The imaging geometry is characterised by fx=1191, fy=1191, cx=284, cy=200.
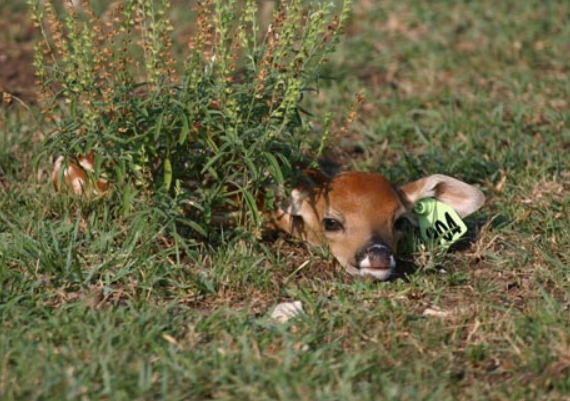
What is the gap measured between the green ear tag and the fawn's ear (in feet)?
0.12

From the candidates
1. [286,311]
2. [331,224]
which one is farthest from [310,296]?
[331,224]

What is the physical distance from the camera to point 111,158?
5375 mm

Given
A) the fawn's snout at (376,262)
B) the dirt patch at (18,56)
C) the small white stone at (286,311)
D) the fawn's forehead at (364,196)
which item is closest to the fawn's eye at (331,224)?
the fawn's forehead at (364,196)

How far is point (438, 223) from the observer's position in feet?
19.4

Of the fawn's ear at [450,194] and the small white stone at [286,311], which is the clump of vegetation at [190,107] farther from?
the fawn's ear at [450,194]

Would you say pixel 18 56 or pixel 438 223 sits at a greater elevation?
pixel 18 56

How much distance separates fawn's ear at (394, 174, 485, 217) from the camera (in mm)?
5930

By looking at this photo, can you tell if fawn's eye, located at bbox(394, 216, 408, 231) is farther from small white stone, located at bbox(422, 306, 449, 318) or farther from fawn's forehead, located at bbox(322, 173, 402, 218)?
small white stone, located at bbox(422, 306, 449, 318)

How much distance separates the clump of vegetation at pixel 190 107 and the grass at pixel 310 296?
26cm

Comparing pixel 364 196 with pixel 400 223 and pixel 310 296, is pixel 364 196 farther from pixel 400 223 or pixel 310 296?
pixel 310 296

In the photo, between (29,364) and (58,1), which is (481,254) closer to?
(29,364)

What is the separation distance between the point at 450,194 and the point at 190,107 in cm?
144

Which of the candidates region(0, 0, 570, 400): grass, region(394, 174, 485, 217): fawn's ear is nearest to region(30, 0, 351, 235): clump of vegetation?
region(0, 0, 570, 400): grass

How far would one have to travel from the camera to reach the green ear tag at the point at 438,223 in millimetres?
5785
